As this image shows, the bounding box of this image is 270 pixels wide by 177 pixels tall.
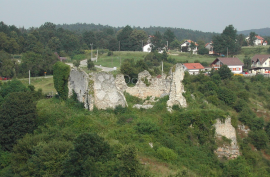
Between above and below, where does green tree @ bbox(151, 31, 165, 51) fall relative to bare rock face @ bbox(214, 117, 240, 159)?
above

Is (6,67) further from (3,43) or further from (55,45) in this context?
(55,45)

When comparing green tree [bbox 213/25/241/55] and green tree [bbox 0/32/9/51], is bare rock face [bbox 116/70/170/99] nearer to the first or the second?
green tree [bbox 0/32/9/51]

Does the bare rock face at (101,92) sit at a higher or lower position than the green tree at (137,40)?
lower

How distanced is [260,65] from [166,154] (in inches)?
1227

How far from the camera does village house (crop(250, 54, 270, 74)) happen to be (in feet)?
127

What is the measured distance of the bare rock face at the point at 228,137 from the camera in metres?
15.8

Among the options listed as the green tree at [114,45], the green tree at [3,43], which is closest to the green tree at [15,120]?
the green tree at [3,43]

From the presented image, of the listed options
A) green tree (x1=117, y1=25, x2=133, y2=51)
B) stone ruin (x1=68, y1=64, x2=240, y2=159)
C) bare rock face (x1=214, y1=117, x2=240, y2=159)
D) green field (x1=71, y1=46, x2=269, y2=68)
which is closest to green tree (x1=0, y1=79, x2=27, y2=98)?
stone ruin (x1=68, y1=64, x2=240, y2=159)

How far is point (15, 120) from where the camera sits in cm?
1622

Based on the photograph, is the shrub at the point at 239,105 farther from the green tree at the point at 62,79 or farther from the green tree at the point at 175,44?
the green tree at the point at 175,44

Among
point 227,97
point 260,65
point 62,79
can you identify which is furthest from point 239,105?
point 260,65

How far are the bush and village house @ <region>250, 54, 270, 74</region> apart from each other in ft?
92.3

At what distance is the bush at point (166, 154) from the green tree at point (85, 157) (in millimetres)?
2758

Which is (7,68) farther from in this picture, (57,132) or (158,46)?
(158,46)
